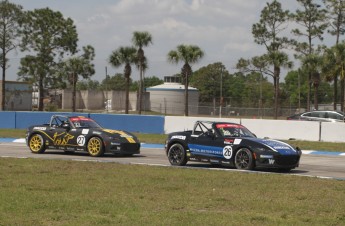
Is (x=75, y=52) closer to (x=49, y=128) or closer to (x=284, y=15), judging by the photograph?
(x=284, y=15)

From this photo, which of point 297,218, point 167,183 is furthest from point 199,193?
point 297,218

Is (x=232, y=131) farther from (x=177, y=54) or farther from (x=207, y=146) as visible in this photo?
(x=177, y=54)

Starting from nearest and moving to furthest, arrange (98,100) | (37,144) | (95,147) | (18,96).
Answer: (95,147) → (37,144) → (18,96) → (98,100)

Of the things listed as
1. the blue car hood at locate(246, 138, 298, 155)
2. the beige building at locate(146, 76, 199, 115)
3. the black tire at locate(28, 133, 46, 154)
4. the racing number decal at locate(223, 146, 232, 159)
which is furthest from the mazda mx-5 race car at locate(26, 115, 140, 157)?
the beige building at locate(146, 76, 199, 115)

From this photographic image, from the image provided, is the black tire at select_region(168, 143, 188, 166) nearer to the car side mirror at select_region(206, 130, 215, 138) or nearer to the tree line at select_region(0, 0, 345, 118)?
the car side mirror at select_region(206, 130, 215, 138)

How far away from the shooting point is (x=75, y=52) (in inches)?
2714

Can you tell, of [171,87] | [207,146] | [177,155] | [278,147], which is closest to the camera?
[278,147]

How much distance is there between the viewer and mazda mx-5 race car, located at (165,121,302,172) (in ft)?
52.3

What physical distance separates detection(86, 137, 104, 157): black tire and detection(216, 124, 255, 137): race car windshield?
4388 millimetres

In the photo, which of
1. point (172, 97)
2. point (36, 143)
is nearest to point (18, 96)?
point (172, 97)

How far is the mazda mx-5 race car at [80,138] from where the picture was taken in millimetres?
20109

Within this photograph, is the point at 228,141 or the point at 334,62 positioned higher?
the point at 334,62

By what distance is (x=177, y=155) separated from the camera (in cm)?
1772

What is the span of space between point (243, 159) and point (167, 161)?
341cm
